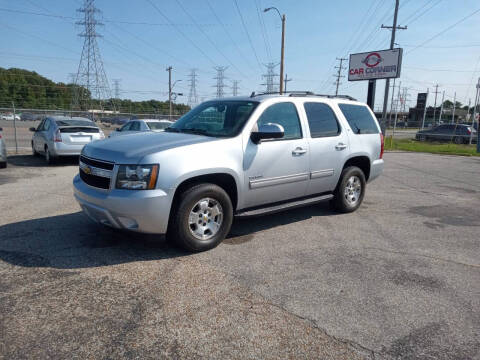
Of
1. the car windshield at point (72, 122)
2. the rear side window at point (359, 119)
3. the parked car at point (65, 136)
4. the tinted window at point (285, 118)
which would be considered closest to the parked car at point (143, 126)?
the car windshield at point (72, 122)

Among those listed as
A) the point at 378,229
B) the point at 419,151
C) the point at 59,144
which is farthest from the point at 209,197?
the point at 419,151

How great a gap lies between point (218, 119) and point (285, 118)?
932 mm

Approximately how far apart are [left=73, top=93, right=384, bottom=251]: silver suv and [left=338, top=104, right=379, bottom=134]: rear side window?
3 cm

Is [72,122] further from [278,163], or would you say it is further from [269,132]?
[269,132]

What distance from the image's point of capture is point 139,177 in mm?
3635

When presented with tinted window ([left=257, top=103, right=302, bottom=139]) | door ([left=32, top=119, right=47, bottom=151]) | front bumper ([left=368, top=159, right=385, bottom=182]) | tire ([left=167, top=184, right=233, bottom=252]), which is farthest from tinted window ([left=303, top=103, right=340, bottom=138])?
door ([left=32, top=119, right=47, bottom=151])

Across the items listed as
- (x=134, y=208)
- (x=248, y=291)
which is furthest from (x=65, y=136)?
(x=248, y=291)

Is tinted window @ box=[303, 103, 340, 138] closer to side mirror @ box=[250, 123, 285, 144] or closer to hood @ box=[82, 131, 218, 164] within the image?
side mirror @ box=[250, 123, 285, 144]

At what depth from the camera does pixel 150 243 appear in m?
4.39

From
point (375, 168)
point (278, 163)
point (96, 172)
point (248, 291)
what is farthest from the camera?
point (375, 168)

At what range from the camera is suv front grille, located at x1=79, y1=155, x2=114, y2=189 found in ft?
12.5

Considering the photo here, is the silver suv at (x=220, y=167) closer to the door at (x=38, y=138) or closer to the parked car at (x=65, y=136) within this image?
the parked car at (x=65, y=136)

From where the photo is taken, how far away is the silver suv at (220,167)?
368 cm

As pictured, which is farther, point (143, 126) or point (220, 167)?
point (143, 126)
